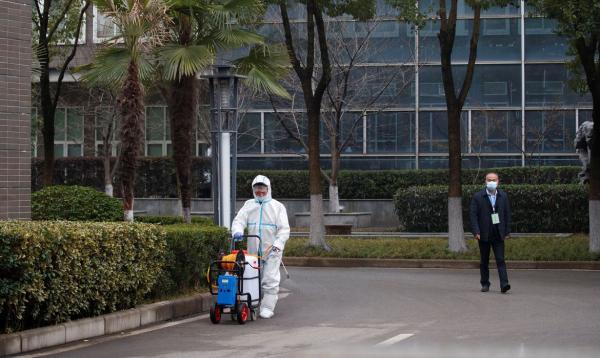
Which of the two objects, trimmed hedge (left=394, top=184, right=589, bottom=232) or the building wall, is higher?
the building wall

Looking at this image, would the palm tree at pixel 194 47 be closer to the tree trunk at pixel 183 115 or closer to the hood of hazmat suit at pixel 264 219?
the tree trunk at pixel 183 115

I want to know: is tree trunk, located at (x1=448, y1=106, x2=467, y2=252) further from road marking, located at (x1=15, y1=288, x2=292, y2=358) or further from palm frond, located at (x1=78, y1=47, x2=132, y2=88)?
road marking, located at (x1=15, y1=288, x2=292, y2=358)

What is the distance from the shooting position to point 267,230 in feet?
46.9

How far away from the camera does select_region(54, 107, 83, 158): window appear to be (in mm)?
42941

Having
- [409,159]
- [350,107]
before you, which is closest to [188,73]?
[350,107]

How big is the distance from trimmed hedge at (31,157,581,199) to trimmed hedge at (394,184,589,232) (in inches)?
148

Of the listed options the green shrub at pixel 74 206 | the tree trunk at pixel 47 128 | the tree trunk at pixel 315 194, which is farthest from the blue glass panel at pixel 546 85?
the green shrub at pixel 74 206

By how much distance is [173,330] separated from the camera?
42.7 ft

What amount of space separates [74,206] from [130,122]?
1.66 meters

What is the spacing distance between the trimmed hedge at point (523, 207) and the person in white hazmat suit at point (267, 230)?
765 inches

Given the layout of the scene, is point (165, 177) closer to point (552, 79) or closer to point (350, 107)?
point (350, 107)

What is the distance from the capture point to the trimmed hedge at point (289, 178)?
36.8 m

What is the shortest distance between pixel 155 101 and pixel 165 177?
3.02m

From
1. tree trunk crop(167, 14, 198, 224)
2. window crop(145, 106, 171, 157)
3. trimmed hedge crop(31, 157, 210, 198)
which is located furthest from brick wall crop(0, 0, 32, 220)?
window crop(145, 106, 171, 157)
